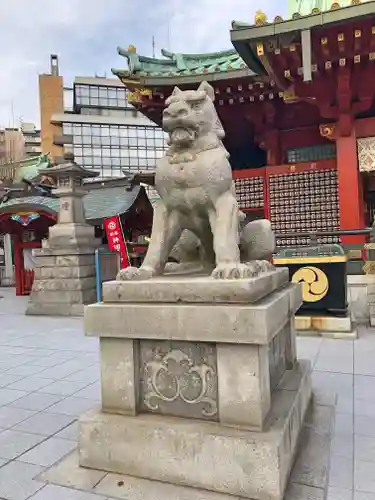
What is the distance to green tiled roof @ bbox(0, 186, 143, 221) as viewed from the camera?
1136 cm

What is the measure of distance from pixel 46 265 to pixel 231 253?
7.66 metres

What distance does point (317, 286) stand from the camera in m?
5.64

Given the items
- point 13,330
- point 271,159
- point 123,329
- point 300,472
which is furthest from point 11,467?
point 271,159

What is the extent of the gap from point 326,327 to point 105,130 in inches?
1519

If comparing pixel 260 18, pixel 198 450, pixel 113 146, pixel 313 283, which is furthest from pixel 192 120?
pixel 113 146

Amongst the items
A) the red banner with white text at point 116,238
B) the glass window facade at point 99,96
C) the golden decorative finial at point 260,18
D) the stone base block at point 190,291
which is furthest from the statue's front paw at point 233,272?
the glass window facade at point 99,96

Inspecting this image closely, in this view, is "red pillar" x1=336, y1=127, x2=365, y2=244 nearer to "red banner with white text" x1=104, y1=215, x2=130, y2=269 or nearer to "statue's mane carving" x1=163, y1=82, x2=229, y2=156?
"red banner with white text" x1=104, y1=215, x2=130, y2=269

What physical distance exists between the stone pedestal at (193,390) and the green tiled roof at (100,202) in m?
9.30

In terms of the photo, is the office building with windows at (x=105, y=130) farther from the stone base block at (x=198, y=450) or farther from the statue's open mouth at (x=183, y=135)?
the stone base block at (x=198, y=450)

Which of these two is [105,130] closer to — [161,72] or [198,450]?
[161,72]

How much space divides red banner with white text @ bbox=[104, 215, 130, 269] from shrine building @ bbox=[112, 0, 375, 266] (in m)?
2.86

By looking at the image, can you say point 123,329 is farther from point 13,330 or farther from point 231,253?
point 13,330

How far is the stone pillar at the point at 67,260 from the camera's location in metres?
8.80

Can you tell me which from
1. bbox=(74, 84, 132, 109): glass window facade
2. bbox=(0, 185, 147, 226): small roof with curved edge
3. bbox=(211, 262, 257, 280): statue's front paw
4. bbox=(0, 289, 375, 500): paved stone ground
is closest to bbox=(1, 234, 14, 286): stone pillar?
bbox=(0, 185, 147, 226): small roof with curved edge
